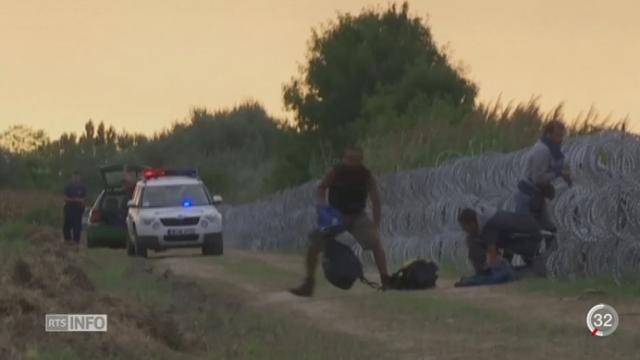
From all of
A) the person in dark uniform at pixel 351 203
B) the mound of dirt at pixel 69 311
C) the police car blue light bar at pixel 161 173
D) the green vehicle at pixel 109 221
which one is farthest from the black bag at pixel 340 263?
the green vehicle at pixel 109 221

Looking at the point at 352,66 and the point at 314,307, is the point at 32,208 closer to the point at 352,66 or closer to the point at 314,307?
the point at 352,66

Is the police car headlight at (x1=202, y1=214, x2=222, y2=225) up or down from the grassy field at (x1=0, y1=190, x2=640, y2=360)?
up

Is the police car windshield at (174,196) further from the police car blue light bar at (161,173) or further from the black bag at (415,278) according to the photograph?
the black bag at (415,278)

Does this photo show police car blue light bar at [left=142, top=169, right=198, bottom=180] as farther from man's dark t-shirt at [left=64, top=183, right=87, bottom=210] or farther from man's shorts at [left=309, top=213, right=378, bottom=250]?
man's shorts at [left=309, top=213, right=378, bottom=250]

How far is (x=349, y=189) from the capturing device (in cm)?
2303

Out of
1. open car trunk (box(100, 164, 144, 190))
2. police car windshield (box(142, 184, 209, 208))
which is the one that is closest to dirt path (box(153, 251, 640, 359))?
police car windshield (box(142, 184, 209, 208))

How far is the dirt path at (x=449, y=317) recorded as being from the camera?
1620 cm

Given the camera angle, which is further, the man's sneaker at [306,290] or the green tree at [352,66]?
the green tree at [352,66]

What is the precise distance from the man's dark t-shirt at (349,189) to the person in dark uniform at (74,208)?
68.0 feet

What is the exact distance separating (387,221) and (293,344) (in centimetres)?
1625

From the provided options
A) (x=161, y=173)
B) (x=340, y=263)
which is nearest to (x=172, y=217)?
(x=161, y=173)

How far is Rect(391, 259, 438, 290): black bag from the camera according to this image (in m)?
23.3

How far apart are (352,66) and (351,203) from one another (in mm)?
55376

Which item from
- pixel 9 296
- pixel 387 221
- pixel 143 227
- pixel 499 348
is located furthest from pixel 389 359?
pixel 143 227
